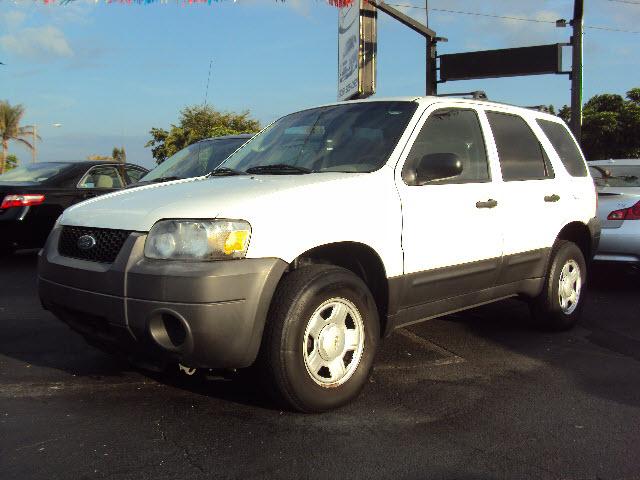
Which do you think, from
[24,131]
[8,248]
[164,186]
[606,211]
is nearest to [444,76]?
[606,211]

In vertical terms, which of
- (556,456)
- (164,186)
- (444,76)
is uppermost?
(444,76)

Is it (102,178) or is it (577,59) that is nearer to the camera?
(102,178)

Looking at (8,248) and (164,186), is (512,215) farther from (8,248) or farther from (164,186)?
(8,248)

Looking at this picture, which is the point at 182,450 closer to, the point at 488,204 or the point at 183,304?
the point at 183,304

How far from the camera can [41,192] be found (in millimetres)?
8289

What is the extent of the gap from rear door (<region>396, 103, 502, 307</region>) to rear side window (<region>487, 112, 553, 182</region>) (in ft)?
0.64

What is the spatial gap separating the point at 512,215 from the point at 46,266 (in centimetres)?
310

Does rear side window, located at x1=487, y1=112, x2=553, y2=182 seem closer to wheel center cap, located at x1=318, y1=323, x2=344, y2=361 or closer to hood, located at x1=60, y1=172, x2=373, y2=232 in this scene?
hood, located at x1=60, y1=172, x2=373, y2=232

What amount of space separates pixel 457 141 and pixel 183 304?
2.36 meters

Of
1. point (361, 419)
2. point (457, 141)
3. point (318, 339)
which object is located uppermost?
point (457, 141)

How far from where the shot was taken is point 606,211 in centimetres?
714

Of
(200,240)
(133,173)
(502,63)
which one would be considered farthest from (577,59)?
(200,240)

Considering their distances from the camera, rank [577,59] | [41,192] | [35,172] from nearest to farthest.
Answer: [41,192]
[35,172]
[577,59]

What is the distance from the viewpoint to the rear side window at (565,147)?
535 centimetres
